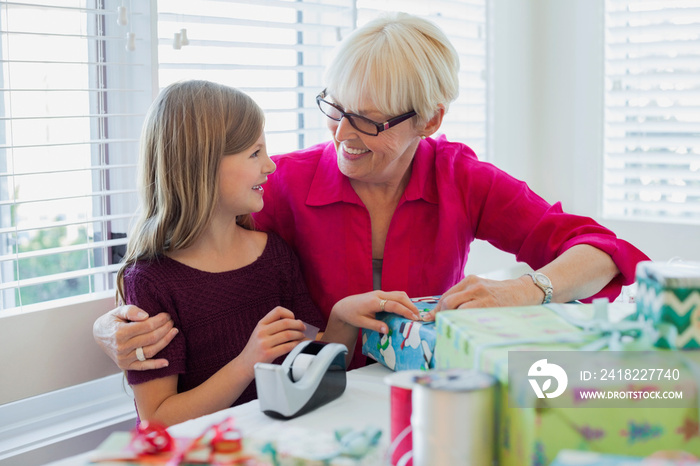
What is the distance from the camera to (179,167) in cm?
128

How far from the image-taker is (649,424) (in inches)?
28.1

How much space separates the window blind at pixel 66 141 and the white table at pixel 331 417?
0.57 metres

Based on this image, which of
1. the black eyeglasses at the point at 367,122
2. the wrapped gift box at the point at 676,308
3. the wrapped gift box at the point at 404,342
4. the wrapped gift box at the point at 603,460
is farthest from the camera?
the black eyeglasses at the point at 367,122

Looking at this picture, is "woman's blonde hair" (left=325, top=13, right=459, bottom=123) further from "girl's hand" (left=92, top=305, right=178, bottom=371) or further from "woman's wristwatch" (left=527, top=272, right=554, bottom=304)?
"girl's hand" (left=92, top=305, right=178, bottom=371)

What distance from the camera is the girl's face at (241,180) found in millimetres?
1315

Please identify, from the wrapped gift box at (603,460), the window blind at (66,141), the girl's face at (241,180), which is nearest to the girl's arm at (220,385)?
the girl's face at (241,180)

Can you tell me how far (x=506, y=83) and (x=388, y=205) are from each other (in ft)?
3.88

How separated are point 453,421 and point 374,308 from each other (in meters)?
0.51

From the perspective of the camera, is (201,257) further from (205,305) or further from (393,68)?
(393,68)

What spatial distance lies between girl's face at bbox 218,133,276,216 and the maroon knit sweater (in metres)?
0.12

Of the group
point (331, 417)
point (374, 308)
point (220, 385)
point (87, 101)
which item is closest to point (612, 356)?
point (331, 417)

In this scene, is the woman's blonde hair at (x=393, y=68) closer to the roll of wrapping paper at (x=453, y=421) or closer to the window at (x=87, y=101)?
the window at (x=87, y=101)

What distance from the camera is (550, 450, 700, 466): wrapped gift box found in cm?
63

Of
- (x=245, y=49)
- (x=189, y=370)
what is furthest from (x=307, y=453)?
(x=245, y=49)
